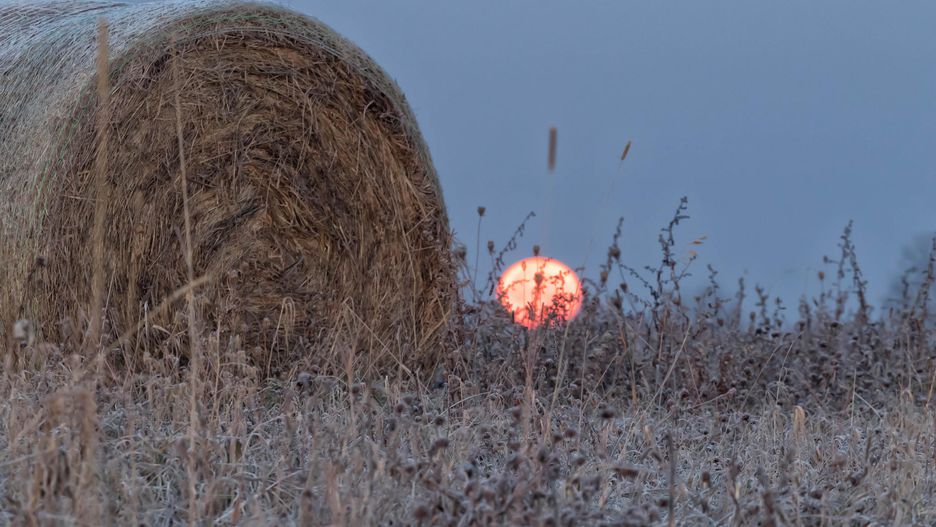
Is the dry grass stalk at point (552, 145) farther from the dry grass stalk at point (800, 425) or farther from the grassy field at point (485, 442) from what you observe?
Result: the dry grass stalk at point (800, 425)

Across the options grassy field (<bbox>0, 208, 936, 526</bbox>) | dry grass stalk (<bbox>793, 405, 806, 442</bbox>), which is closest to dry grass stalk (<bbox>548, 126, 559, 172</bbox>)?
grassy field (<bbox>0, 208, 936, 526</bbox>)

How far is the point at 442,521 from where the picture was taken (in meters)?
2.44

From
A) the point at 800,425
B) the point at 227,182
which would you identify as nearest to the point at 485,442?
the point at 800,425

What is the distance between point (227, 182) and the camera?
Result: 17.7 ft

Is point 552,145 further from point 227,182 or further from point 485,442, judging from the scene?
point 227,182

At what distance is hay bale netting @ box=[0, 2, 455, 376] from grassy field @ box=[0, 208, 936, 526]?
33cm

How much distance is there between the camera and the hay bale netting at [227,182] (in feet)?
15.2

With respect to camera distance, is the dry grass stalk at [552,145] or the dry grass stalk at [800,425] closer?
the dry grass stalk at [552,145]

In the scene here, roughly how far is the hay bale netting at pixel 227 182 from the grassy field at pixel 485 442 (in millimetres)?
326

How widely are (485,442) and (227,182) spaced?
7.80ft

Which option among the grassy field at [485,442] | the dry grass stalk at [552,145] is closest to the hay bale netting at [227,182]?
the grassy field at [485,442]

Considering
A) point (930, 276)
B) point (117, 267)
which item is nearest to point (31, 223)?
point (117, 267)

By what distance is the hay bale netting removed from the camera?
4633 millimetres

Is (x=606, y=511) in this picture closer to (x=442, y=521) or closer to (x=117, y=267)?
(x=442, y=521)
